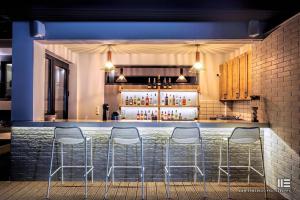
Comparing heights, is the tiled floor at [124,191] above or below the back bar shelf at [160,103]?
below

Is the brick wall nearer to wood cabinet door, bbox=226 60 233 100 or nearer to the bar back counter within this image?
Answer: the bar back counter

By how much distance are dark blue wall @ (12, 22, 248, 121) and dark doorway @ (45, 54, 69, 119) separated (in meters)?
1.04

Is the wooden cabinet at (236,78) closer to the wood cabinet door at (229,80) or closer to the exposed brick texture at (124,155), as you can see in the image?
the wood cabinet door at (229,80)

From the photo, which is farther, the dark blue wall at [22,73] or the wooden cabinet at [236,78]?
the wooden cabinet at [236,78]

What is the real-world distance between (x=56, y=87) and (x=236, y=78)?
3847 millimetres

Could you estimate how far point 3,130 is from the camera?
5168 mm

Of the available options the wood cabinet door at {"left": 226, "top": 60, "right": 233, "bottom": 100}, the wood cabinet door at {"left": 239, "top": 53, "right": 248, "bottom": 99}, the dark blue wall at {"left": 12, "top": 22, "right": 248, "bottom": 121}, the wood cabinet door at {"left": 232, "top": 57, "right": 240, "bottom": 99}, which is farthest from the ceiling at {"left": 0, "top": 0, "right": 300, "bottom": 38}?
the wood cabinet door at {"left": 226, "top": 60, "right": 233, "bottom": 100}

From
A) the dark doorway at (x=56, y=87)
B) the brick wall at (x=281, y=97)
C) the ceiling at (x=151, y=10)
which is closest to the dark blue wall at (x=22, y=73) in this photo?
the ceiling at (x=151, y=10)

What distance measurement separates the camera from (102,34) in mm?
4609

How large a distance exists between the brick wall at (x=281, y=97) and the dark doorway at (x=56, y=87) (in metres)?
3.97

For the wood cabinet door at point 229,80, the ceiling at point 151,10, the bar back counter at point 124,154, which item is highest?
the ceiling at point 151,10

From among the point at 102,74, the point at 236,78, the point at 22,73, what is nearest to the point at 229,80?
the point at 236,78

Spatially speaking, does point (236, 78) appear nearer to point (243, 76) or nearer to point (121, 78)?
point (243, 76)

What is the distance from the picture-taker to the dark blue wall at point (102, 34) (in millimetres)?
4605
